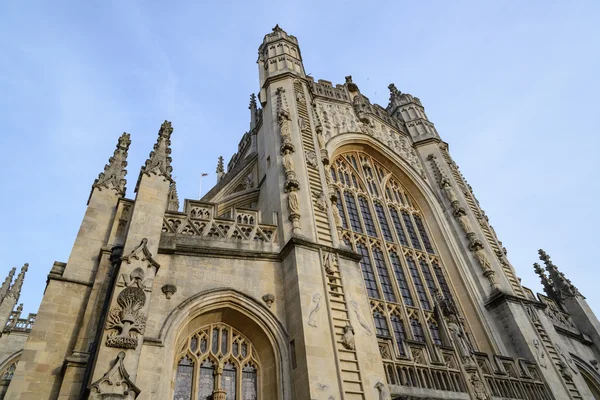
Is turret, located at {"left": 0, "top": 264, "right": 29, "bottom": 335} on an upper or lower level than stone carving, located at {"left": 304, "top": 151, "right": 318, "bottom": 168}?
upper

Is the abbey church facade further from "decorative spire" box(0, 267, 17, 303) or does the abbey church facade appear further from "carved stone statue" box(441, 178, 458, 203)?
"decorative spire" box(0, 267, 17, 303)

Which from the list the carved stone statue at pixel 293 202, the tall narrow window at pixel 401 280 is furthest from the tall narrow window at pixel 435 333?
the carved stone statue at pixel 293 202

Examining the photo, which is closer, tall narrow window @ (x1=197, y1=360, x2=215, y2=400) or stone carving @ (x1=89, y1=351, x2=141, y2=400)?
stone carving @ (x1=89, y1=351, x2=141, y2=400)

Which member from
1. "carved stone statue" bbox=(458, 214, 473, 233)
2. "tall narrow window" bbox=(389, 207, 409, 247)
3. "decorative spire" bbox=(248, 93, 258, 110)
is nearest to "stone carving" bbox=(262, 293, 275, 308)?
"tall narrow window" bbox=(389, 207, 409, 247)

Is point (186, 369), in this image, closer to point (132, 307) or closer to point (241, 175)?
point (132, 307)

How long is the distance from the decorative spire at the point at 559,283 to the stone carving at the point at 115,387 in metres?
19.1

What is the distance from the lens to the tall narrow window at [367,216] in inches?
613

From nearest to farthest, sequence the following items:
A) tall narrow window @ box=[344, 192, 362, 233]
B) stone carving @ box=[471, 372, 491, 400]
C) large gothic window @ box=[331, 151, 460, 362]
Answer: stone carving @ box=[471, 372, 491, 400] → large gothic window @ box=[331, 151, 460, 362] → tall narrow window @ box=[344, 192, 362, 233]

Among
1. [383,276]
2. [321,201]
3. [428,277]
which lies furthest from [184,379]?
[428,277]

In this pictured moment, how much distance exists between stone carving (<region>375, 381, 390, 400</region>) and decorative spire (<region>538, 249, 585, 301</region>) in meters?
14.6

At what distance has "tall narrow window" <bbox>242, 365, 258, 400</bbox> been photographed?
828cm

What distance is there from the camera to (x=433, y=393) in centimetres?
971

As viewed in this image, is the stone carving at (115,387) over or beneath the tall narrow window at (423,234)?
beneath

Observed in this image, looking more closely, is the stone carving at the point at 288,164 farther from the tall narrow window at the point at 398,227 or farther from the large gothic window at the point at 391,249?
the tall narrow window at the point at 398,227
